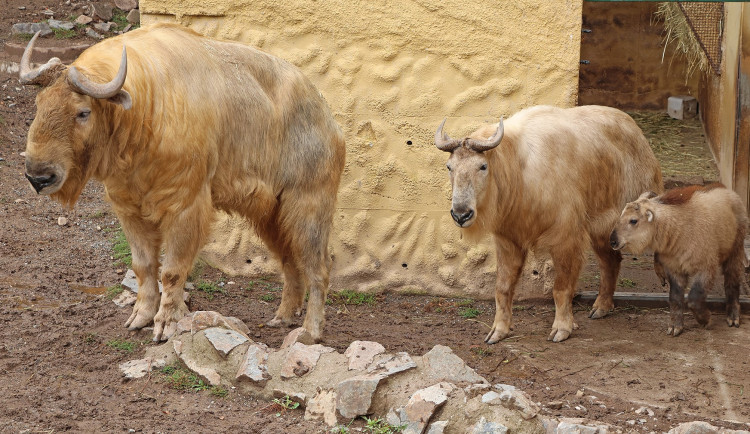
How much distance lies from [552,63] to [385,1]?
1.28 meters

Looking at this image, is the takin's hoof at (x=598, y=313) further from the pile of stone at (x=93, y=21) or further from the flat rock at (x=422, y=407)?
the pile of stone at (x=93, y=21)

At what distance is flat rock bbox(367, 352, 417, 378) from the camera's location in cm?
475

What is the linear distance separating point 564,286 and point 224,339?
2424mm

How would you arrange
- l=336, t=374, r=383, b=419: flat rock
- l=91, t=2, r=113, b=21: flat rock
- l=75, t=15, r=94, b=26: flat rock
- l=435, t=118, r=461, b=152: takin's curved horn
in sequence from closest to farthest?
1. l=336, t=374, r=383, b=419: flat rock
2. l=435, t=118, r=461, b=152: takin's curved horn
3. l=75, t=15, r=94, b=26: flat rock
4. l=91, t=2, r=113, b=21: flat rock

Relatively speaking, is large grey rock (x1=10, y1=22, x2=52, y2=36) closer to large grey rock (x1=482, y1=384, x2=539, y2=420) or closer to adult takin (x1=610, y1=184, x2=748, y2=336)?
adult takin (x1=610, y1=184, x2=748, y2=336)

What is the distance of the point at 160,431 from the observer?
454cm

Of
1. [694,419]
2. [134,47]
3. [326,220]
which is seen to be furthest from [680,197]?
[134,47]

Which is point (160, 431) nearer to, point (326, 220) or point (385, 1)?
point (326, 220)

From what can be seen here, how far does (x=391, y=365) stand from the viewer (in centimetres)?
482

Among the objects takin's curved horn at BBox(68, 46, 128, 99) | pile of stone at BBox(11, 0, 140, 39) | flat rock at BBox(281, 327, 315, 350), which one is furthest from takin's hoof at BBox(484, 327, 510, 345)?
pile of stone at BBox(11, 0, 140, 39)

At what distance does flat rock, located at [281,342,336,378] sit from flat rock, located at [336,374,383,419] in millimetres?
355

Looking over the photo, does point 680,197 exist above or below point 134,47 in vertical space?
below

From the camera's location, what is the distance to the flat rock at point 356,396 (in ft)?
15.1

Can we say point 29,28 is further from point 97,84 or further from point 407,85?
point 97,84
